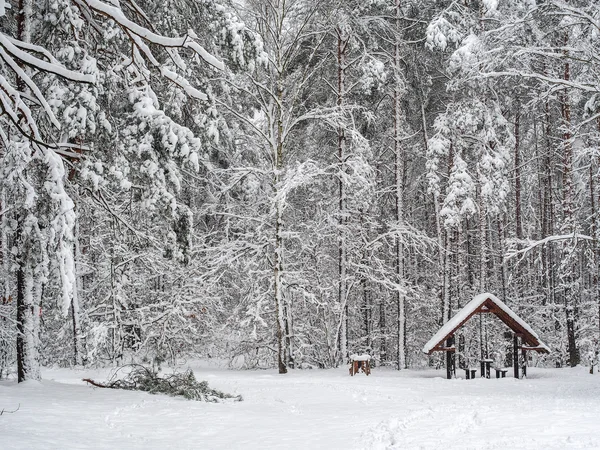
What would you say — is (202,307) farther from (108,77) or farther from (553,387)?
(108,77)

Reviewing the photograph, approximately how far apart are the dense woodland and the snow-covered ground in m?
2.23

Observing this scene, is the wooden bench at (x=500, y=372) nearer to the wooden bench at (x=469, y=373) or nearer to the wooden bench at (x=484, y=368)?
the wooden bench at (x=484, y=368)

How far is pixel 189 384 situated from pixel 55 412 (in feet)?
10.0

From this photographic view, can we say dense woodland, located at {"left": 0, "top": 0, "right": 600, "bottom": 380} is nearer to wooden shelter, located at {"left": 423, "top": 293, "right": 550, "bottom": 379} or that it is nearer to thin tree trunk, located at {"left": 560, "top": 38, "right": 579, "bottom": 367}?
thin tree trunk, located at {"left": 560, "top": 38, "right": 579, "bottom": 367}

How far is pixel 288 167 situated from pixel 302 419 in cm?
952

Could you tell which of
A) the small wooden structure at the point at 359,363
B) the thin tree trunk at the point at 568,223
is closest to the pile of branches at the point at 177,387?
the small wooden structure at the point at 359,363

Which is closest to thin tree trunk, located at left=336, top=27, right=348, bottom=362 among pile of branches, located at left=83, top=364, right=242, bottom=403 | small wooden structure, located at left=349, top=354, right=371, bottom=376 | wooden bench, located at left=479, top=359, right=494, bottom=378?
small wooden structure, located at left=349, top=354, right=371, bottom=376

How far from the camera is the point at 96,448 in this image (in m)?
5.72

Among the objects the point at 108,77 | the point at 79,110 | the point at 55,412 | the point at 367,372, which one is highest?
the point at 108,77

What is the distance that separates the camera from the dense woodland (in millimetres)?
8422

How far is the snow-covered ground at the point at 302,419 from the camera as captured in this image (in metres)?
6.33

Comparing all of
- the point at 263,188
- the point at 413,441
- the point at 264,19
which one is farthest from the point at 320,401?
the point at 264,19

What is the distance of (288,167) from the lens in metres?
16.4

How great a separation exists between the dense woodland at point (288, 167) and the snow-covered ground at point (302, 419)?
2.23 metres
